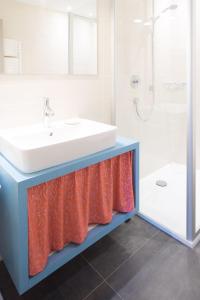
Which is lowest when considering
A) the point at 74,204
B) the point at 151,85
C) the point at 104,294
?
the point at 104,294

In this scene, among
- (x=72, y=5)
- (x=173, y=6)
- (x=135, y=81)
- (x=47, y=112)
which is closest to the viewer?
(x=47, y=112)

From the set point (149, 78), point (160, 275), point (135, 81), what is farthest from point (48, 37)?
point (160, 275)

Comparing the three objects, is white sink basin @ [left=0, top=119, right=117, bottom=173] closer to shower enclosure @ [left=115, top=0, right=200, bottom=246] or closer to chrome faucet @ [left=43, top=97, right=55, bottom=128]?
chrome faucet @ [left=43, top=97, right=55, bottom=128]

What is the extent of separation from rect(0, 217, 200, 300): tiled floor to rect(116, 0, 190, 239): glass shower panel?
0.28m

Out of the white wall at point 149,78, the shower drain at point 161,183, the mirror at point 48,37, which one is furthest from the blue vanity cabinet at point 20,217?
the shower drain at point 161,183

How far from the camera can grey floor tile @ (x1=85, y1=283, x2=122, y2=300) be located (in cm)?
122

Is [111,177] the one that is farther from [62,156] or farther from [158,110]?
[158,110]

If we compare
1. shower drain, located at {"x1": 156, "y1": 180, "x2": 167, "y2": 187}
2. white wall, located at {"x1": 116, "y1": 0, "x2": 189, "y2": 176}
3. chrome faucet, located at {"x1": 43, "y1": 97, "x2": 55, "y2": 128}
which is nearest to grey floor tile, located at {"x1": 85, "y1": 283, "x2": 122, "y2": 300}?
chrome faucet, located at {"x1": 43, "y1": 97, "x2": 55, "y2": 128}

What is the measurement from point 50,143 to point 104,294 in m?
0.88

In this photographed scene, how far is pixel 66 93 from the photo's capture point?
5.50ft

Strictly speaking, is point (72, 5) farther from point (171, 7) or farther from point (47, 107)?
point (171, 7)

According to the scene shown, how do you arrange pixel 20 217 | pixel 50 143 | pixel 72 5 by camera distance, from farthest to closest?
pixel 72 5
pixel 50 143
pixel 20 217

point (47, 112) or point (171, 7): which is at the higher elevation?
point (171, 7)

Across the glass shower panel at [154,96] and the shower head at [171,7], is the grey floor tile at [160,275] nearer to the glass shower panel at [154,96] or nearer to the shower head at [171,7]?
the glass shower panel at [154,96]
